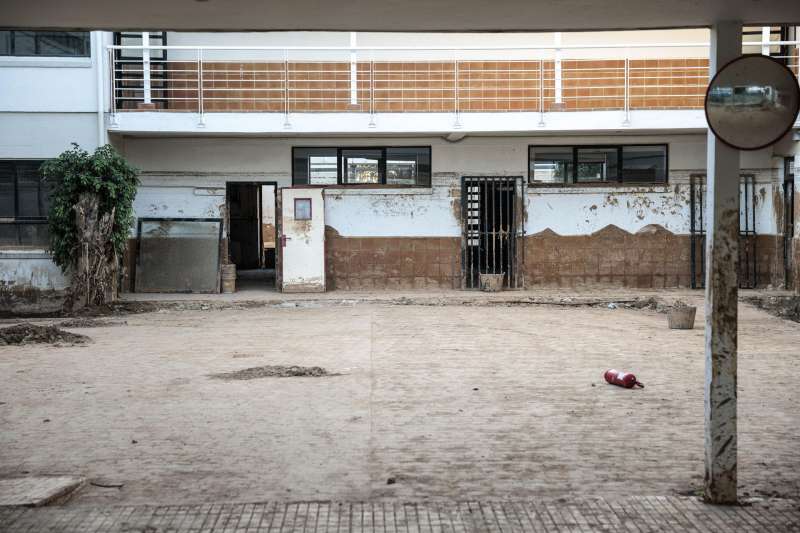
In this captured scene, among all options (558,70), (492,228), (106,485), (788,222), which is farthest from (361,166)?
(106,485)

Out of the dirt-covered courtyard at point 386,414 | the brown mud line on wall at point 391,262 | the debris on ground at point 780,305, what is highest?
the brown mud line on wall at point 391,262

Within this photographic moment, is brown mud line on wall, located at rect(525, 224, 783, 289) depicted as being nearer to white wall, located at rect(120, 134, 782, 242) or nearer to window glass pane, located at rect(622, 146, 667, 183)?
white wall, located at rect(120, 134, 782, 242)

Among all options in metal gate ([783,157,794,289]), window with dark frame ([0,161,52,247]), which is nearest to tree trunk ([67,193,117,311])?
window with dark frame ([0,161,52,247])

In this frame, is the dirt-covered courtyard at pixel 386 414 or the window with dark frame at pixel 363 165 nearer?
the dirt-covered courtyard at pixel 386 414

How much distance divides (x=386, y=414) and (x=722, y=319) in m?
3.27

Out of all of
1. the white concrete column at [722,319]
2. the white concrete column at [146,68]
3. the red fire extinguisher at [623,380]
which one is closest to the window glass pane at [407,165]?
the white concrete column at [146,68]

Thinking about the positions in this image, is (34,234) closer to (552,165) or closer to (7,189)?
(7,189)

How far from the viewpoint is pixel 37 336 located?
12.4 metres

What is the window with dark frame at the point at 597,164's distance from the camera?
64.3 feet

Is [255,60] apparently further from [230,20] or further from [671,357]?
[230,20]

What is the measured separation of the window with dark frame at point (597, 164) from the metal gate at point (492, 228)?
635mm

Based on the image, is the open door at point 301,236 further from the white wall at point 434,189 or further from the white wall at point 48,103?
the white wall at point 48,103

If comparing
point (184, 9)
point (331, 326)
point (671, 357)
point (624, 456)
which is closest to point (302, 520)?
point (624, 456)

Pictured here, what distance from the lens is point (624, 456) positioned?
6195 mm
